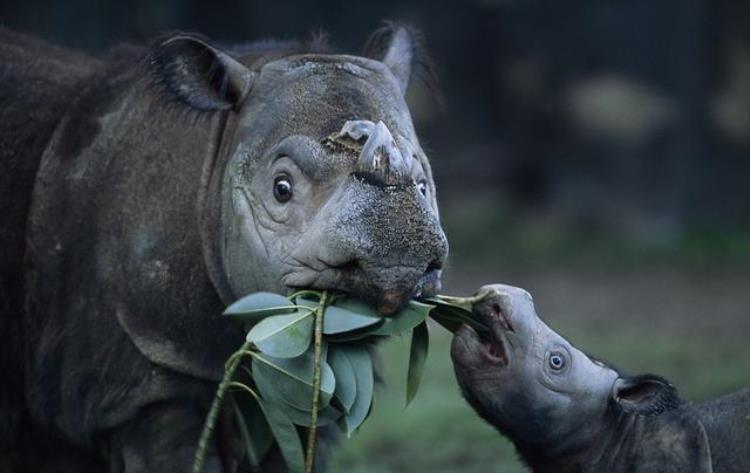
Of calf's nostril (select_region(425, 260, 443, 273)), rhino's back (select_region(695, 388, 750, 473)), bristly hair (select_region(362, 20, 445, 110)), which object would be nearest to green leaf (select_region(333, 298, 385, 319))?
calf's nostril (select_region(425, 260, 443, 273))

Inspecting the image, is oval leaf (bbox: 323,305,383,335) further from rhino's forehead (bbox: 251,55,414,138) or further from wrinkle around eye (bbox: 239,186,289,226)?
rhino's forehead (bbox: 251,55,414,138)

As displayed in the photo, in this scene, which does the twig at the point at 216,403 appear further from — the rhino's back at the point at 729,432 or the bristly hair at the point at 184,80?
the rhino's back at the point at 729,432

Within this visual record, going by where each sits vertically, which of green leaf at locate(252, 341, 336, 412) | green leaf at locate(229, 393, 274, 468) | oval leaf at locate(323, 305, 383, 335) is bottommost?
green leaf at locate(229, 393, 274, 468)

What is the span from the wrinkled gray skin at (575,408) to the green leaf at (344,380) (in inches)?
27.2

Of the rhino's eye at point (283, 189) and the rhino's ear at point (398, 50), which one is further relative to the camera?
the rhino's ear at point (398, 50)

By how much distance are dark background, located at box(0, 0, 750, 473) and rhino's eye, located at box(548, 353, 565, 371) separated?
22.8 ft

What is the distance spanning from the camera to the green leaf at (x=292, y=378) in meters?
5.64

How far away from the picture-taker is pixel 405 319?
5.68 meters

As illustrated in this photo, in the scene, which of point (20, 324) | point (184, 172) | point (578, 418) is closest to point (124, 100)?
point (184, 172)

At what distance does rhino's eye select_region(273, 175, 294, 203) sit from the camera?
19.5 feet

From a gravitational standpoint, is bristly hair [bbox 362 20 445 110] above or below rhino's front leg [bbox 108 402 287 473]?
above

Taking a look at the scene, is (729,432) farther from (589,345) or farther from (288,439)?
(589,345)

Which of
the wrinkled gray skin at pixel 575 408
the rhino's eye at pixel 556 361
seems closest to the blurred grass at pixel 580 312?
the wrinkled gray skin at pixel 575 408

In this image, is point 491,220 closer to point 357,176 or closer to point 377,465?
point 377,465
